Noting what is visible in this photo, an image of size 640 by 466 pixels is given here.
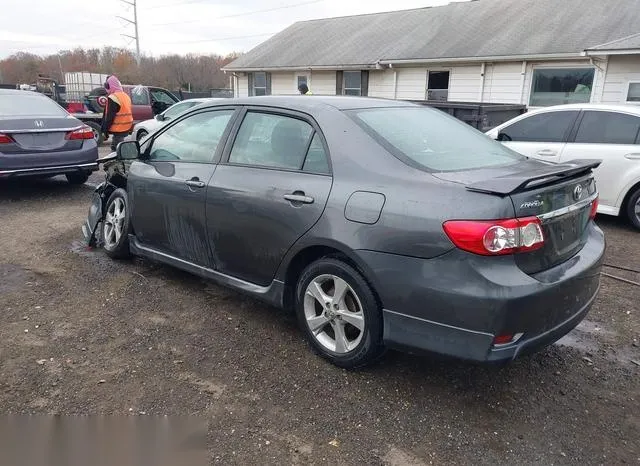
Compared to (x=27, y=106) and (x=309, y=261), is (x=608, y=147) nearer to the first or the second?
(x=309, y=261)

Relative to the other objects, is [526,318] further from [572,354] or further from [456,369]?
[572,354]

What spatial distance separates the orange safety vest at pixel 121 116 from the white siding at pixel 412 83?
9.78 m

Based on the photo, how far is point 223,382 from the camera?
302 cm

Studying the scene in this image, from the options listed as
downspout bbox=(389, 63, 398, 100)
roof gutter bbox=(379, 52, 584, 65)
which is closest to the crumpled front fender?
roof gutter bbox=(379, 52, 584, 65)

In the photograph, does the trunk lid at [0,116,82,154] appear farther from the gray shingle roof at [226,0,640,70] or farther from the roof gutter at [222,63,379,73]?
the roof gutter at [222,63,379,73]

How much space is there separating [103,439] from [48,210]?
5.52 m

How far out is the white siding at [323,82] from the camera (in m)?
19.0

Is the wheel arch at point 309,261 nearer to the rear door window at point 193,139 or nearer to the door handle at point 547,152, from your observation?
the rear door window at point 193,139

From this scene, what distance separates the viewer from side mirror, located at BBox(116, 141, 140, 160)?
14.6ft

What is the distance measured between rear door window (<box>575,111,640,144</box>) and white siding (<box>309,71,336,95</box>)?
1307cm

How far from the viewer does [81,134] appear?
7.85 m

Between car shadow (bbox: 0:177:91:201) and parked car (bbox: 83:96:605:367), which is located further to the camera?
car shadow (bbox: 0:177:91:201)

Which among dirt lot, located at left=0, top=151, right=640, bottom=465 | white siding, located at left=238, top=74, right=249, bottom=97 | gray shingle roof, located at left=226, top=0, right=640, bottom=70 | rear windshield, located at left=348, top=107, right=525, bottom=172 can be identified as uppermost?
gray shingle roof, located at left=226, top=0, right=640, bottom=70

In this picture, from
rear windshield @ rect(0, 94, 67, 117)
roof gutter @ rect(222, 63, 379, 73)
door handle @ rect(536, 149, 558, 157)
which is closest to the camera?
→ door handle @ rect(536, 149, 558, 157)
